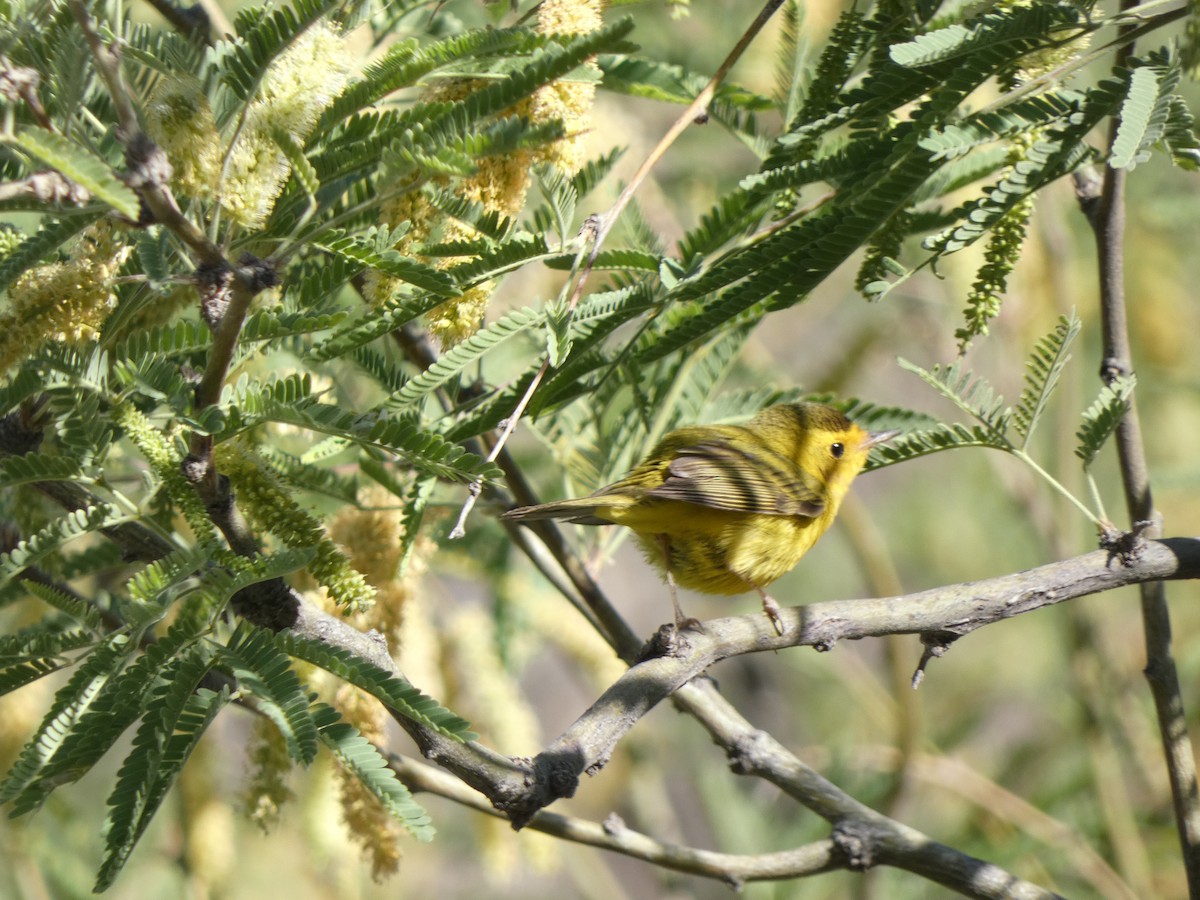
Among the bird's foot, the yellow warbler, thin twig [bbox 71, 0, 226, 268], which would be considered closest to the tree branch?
the bird's foot

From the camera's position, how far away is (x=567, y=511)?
7.80 ft

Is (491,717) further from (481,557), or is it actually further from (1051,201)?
(1051,201)

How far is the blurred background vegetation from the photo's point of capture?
3.16 meters

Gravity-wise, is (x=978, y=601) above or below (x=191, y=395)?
below

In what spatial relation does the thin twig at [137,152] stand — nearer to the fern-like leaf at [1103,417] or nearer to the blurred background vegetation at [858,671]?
the blurred background vegetation at [858,671]

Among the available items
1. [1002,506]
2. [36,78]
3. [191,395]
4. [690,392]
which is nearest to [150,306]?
[191,395]

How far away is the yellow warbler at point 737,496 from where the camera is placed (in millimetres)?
2633

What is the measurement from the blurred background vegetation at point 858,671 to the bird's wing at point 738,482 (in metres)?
0.25

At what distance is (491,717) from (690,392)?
3.47 ft

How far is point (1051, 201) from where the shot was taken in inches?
165

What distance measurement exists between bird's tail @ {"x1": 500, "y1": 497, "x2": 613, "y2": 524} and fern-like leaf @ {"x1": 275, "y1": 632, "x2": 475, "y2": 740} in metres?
0.67

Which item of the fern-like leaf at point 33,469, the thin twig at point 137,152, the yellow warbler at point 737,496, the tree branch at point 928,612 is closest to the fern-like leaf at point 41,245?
the thin twig at point 137,152

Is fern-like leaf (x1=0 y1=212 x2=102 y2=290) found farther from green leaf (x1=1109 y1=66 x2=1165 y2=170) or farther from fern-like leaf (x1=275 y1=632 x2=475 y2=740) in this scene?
green leaf (x1=1109 y1=66 x2=1165 y2=170)

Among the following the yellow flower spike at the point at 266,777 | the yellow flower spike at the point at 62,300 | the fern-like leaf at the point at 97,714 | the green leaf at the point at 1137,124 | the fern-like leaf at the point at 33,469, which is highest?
the green leaf at the point at 1137,124
